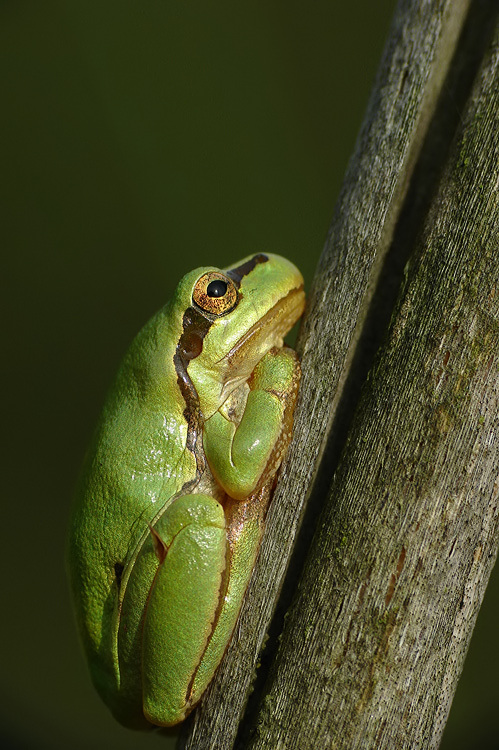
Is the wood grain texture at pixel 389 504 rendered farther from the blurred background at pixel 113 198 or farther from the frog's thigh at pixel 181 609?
the blurred background at pixel 113 198

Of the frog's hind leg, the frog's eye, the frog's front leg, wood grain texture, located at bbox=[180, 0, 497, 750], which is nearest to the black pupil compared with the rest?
the frog's eye

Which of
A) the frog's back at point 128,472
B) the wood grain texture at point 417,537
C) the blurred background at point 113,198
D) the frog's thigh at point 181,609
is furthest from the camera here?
the blurred background at point 113,198

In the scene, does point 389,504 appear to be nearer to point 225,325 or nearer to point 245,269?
point 225,325

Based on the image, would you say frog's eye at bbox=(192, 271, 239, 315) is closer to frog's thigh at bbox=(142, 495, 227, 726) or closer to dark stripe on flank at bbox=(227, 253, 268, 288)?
dark stripe on flank at bbox=(227, 253, 268, 288)

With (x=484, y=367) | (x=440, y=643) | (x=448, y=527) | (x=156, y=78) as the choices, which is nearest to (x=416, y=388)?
(x=484, y=367)

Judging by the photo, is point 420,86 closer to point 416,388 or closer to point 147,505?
point 416,388

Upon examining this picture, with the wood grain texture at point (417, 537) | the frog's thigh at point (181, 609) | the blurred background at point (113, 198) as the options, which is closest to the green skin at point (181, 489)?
the frog's thigh at point (181, 609)
